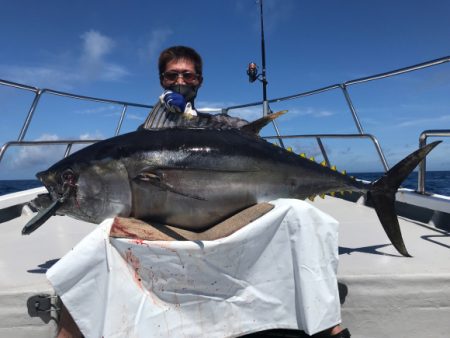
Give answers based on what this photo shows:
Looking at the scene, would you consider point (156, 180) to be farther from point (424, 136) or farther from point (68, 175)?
point (424, 136)

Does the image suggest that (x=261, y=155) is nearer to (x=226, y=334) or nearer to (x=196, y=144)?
(x=196, y=144)

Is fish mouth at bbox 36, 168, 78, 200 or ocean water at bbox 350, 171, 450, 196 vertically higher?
ocean water at bbox 350, 171, 450, 196

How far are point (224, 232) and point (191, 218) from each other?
0.22 metres

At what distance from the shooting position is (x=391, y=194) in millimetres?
2119

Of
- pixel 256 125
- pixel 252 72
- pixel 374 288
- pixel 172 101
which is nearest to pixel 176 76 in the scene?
pixel 172 101

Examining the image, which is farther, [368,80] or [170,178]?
[368,80]

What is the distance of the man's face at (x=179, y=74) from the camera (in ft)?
8.50

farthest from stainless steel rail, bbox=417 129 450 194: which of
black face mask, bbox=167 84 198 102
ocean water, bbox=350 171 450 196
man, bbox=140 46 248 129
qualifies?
black face mask, bbox=167 84 198 102

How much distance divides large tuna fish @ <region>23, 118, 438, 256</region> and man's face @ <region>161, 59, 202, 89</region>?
89 cm

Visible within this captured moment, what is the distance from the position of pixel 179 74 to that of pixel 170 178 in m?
1.20

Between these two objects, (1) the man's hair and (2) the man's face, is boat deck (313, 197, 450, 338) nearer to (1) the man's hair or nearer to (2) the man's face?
(2) the man's face

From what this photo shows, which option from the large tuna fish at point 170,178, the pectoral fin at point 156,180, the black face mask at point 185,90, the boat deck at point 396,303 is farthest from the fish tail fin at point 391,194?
the black face mask at point 185,90

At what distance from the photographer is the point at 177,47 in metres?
2.67

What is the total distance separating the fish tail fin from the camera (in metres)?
2.01
